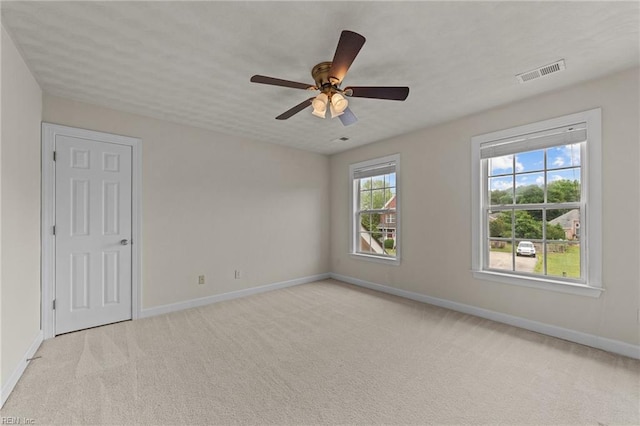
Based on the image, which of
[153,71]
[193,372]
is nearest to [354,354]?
[193,372]

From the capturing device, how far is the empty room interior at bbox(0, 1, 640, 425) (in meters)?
1.85

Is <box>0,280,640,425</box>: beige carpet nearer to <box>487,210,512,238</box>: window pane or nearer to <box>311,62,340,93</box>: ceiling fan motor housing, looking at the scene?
<box>487,210,512,238</box>: window pane

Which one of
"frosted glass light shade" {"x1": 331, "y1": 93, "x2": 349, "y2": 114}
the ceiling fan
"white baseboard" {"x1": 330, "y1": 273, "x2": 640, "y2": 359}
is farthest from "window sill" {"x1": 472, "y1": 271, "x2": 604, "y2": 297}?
"frosted glass light shade" {"x1": 331, "y1": 93, "x2": 349, "y2": 114}

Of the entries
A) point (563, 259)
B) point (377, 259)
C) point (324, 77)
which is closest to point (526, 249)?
point (563, 259)

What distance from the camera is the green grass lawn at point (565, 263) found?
2.80 meters

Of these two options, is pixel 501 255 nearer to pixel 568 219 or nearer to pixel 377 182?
pixel 568 219

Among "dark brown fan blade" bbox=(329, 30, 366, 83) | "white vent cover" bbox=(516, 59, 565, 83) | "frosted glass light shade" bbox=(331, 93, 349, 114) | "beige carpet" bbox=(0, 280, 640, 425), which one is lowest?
"beige carpet" bbox=(0, 280, 640, 425)

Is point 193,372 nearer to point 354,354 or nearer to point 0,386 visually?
point 0,386

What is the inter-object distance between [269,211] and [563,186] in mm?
3831

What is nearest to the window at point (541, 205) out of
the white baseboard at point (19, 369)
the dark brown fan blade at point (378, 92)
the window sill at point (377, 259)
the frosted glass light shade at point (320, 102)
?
the window sill at point (377, 259)

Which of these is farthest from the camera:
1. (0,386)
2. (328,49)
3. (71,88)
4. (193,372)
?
(71,88)

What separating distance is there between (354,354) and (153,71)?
10.1 ft

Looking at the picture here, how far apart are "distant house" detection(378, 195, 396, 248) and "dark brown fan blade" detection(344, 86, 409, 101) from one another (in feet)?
8.38

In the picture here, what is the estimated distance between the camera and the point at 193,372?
2236 mm
